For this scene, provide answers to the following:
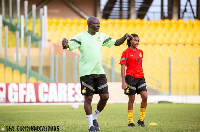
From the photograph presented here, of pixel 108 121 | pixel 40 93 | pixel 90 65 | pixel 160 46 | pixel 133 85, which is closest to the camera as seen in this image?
pixel 90 65

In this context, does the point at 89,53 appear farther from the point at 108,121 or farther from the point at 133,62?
the point at 108,121

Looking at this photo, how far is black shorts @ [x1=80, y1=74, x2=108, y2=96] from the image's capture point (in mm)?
6426

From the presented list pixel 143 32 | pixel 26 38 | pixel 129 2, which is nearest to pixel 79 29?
pixel 143 32

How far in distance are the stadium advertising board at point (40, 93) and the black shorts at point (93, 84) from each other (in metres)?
10.7

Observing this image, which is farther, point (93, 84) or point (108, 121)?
point (108, 121)

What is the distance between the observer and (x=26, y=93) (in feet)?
55.8

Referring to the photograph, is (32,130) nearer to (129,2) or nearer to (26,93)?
(26,93)

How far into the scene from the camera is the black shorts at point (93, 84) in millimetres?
6426

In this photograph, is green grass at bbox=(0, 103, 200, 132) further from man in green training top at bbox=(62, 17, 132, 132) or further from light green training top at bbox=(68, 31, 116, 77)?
light green training top at bbox=(68, 31, 116, 77)

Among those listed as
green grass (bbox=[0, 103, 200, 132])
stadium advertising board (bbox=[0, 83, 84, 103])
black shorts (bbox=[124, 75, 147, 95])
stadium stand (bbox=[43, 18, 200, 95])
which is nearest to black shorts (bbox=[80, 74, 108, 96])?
green grass (bbox=[0, 103, 200, 132])

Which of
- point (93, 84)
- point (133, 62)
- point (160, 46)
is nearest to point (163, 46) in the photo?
point (160, 46)

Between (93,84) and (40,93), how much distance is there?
10987 millimetres

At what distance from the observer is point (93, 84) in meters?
6.50

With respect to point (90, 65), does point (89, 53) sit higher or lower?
higher
